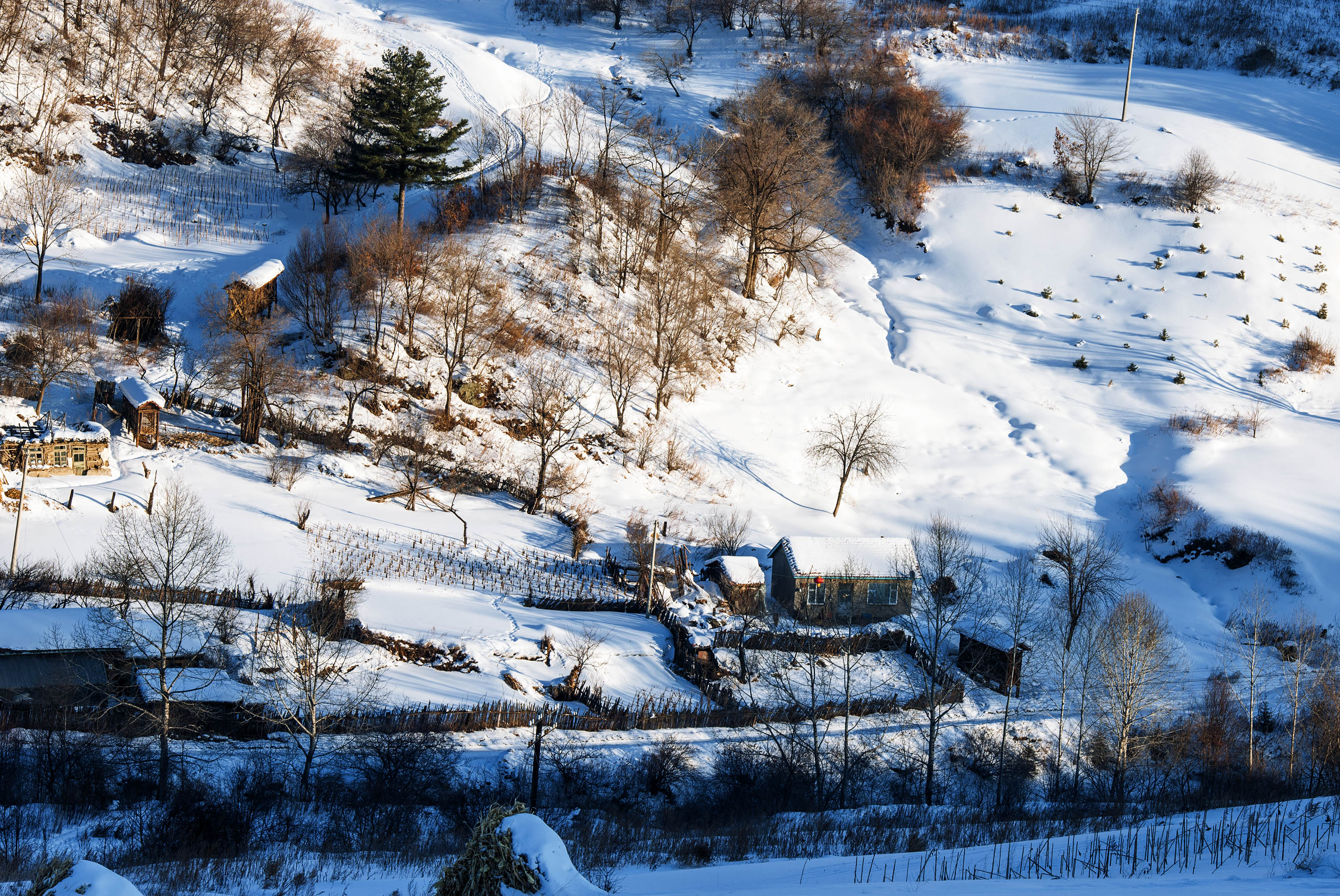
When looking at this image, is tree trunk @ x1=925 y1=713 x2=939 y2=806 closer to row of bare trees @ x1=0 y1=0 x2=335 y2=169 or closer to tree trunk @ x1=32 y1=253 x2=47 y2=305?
tree trunk @ x1=32 y1=253 x2=47 y2=305

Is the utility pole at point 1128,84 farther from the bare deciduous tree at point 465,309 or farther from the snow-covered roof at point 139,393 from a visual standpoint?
the snow-covered roof at point 139,393

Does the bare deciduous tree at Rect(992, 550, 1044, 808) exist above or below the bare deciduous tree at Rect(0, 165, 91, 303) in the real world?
below

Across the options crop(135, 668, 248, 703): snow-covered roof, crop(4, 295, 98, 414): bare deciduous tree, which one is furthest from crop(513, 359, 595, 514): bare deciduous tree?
crop(4, 295, 98, 414): bare deciduous tree

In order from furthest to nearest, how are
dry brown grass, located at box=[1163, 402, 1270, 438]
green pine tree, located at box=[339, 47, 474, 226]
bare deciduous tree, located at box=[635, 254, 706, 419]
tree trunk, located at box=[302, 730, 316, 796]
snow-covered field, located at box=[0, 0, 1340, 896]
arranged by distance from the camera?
bare deciduous tree, located at box=[635, 254, 706, 419] → green pine tree, located at box=[339, 47, 474, 226] → dry brown grass, located at box=[1163, 402, 1270, 438] → snow-covered field, located at box=[0, 0, 1340, 896] → tree trunk, located at box=[302, 730, 316, 796]

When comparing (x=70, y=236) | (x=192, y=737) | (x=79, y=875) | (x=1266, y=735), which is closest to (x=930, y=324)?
(x=1266, y=735)

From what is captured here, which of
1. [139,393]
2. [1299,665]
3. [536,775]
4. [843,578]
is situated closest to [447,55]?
[139,393]

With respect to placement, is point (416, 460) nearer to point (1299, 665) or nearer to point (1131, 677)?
point (1131, 677)
